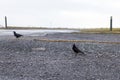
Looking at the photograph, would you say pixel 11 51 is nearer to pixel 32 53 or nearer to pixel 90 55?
pixel 32 53

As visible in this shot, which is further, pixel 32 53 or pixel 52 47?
pixel 52 47

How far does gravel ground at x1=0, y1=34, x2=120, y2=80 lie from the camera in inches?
402

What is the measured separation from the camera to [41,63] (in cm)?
1239

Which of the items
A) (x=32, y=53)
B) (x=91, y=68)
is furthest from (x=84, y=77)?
(x=32, y=53)

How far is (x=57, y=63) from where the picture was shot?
40.8 feet

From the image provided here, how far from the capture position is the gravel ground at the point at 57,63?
10.2 m

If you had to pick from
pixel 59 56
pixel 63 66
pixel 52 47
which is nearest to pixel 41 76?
pixel 63 66

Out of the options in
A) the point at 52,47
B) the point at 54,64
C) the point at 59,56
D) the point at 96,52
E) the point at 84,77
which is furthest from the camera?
the point at 52,47

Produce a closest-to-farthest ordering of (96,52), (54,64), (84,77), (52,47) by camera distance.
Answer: (84,77)
(54,64)
(96,52)
(52,47)

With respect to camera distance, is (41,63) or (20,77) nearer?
(20,77)

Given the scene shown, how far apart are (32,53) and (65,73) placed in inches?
185

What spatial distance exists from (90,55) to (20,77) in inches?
203

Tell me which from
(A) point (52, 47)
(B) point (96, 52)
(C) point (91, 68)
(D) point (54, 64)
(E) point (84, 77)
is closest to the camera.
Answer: (E) point (84, 77)

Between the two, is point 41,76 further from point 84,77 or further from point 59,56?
point 59,56
